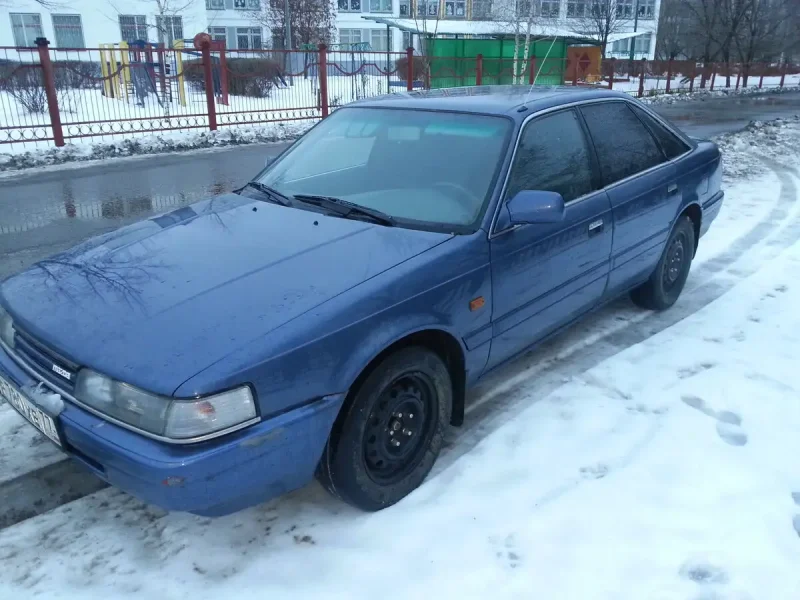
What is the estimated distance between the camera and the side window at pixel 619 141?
13.0ft

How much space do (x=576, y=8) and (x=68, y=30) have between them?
117 ft

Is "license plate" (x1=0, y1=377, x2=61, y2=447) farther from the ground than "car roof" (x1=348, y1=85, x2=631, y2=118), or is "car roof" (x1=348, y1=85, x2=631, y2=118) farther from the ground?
"car roof" (x1=348, y1=85, x2=631, y2=118)

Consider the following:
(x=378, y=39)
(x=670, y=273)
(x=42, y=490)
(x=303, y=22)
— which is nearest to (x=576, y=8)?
(x=378, y=39)

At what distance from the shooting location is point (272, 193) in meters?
3.63

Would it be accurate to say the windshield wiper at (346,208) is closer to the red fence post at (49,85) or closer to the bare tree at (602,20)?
the red fence post at (49,85)

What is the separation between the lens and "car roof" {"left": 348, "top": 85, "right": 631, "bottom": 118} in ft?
11.7

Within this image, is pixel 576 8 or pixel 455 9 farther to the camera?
pixel 455 9

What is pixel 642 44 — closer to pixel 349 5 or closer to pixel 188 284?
pixel 349 5

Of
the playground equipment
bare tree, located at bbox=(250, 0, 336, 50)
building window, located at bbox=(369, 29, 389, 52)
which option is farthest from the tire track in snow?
building window, located at bbox=(369, 29, 389, 52)

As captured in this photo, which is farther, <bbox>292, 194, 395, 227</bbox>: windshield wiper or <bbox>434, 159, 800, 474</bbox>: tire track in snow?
<bbox>434, 159, 800, 474</bbox>: tire track in snow

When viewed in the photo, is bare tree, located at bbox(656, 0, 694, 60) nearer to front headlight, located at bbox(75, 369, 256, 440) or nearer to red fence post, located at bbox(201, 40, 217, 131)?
red fence post, located at bbox(201, 40, 217, 131)

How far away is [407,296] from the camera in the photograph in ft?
8.70

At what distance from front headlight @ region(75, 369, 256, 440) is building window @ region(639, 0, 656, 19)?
62336 mm

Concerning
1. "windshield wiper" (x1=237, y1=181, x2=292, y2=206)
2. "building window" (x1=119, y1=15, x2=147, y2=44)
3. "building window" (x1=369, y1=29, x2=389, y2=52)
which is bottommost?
"windshield wiper" (x1=237, y1=181, x2=292, y2=206)
